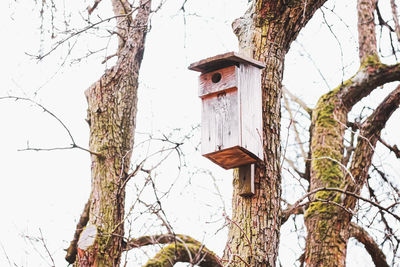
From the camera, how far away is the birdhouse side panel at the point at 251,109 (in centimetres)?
292

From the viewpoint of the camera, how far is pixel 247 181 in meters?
2.89

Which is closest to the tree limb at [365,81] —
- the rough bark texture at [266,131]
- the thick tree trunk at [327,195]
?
the thick tree trunk at [327,195]

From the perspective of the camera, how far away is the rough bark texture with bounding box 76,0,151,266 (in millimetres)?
4117

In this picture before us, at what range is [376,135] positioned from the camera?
5023mm

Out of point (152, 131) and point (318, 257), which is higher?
point (152, 131)

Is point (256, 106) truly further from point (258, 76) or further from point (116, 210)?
point (116, 210)

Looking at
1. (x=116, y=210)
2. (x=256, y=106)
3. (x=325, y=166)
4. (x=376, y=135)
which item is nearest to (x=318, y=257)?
(x=325, y=166)

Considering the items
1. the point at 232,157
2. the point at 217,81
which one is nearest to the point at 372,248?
the point at 232,157

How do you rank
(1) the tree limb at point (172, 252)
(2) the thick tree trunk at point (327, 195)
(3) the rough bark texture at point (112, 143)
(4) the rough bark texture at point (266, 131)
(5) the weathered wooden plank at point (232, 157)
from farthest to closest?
(1) the tree limb at point (172, 252), (2) the thick tree trunk at point (327, 195), (3) the rough bark texture at point (112, 143), (5) the weathered wooden plank at point (232, 157), (4) the rough bark texture at point (266, 131)

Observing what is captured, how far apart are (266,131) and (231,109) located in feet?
0.78

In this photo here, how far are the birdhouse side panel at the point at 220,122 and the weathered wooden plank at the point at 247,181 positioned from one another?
6.4 inches

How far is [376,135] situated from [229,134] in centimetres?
254

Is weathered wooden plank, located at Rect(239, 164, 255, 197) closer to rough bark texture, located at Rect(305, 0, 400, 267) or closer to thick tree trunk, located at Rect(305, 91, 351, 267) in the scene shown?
thick tree trunk, located at Rect(305, 91, 351, 267)

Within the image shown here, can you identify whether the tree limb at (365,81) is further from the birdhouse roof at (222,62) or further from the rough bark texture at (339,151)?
the birdhouse roof at (222,62)
